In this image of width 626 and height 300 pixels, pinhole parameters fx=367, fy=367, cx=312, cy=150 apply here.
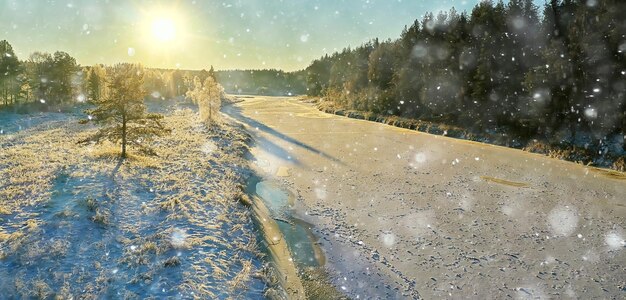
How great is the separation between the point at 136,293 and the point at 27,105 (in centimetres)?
6428


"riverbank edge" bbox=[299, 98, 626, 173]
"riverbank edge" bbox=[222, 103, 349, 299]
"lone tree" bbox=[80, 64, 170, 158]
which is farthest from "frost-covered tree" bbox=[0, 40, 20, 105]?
"riverbank edge" bbox=[222, 103, 349, 299]

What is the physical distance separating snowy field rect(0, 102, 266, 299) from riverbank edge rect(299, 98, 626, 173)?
2673 centimetres

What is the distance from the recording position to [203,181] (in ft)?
62.9

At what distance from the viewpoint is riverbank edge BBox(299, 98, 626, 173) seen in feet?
93.4

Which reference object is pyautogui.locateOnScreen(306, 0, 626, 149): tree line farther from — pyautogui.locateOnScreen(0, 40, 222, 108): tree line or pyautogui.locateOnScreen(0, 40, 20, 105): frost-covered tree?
pyautogui.locateOnScreen(0, 40, 20, 105): frost-covered tree

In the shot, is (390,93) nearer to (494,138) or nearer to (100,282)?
(494,138)

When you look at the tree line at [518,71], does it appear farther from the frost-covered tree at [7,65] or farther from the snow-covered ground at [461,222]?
the frost-covered tree at [7,65]

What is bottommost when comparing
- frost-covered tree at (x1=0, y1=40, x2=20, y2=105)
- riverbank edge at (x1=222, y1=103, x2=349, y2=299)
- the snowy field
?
riverbank edge at (x1=222, y1=103, x2=349, y2=299)

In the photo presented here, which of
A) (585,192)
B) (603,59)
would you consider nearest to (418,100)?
(603,59)

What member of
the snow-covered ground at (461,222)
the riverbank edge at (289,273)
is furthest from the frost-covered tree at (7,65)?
the riverbank edge at (289,273)

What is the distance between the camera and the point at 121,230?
12266 mm

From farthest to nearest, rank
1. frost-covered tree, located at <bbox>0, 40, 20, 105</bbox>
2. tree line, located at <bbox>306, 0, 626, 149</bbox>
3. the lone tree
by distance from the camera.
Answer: frost-covered tree, located at <bbox>0, 40, 20, 105</bbox> → tree line, located at <bbox>306, 0, 626, 149</bbox> → the lone tree

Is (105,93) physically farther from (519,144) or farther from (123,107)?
(519,144)

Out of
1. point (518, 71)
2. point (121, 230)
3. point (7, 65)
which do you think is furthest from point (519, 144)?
point (7, 65)
